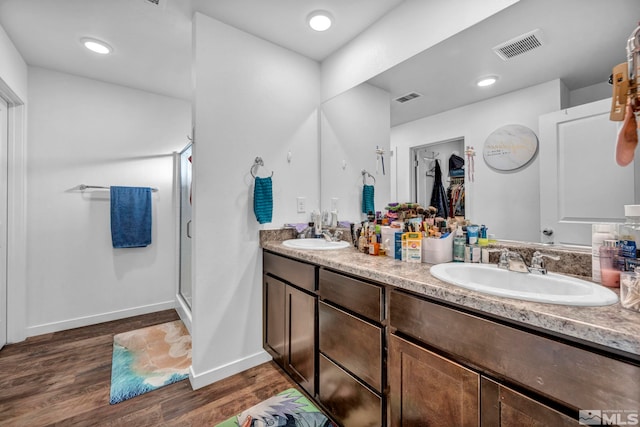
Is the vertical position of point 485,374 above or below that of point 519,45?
below

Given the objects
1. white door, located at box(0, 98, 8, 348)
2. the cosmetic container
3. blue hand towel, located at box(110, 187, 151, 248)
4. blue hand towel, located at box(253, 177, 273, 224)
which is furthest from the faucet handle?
white door, located at box(0, 98, 8, 348)

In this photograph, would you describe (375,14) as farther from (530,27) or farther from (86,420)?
(86,420)

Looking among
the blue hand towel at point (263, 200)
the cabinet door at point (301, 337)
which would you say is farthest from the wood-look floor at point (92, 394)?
the blue hand towel at point (263, 200)

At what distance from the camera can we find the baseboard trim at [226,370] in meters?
1.75

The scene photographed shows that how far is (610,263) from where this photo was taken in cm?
89

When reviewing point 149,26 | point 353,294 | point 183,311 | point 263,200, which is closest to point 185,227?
point 183,311

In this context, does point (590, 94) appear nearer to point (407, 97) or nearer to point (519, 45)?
point (519, 45)

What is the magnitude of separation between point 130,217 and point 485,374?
10.4ft

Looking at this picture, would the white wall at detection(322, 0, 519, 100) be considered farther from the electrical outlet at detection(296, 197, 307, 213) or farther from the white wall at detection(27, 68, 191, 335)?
the white wall at detection(27, 68, 191, 335)

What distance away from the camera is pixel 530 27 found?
47.3 inches

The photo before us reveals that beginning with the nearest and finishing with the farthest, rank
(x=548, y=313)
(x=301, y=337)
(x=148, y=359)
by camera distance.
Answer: (x=548, y=313) → (x=301, y=337) → (x=148, y=359)

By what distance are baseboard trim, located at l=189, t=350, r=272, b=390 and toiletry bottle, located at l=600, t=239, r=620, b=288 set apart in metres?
1.98

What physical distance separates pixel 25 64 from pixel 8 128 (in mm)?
591

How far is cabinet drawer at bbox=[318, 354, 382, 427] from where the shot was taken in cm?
114
